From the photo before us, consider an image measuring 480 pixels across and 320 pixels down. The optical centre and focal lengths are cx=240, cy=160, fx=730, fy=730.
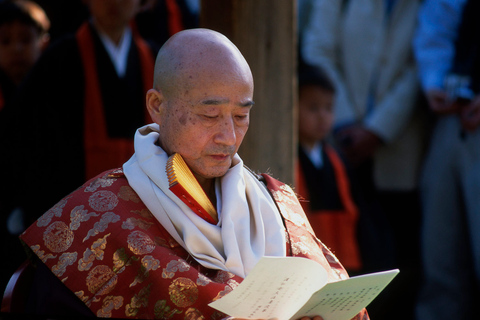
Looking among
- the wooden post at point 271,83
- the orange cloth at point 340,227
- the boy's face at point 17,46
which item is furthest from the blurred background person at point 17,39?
the orange cloth at point 340,227

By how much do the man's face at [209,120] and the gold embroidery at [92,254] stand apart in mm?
350

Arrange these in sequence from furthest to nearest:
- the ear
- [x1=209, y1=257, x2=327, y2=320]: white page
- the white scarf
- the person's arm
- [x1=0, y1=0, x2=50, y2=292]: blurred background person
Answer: the person's arm
[x1=0, y1=0, x2=50, y2=292]: blurred background person
the ear
the white scarf
[x1=209, y1=257, x2=327, y2=320]: white page

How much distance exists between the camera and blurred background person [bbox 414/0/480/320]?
161 inches

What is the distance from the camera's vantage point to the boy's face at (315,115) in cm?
427

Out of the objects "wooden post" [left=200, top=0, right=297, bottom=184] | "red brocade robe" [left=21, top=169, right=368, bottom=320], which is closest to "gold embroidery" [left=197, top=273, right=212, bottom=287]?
"red brocade robe" [left=21, top=169, right=368, bottom=320]

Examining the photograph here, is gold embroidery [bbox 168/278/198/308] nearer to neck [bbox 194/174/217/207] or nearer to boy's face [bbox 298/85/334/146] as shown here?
neck [bbox 194/174/217/207]

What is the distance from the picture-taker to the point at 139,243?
78.8 inches

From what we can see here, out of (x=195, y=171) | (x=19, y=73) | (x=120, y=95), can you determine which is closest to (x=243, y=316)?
(x=195, y=171)

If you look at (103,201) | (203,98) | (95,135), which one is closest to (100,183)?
(103,201)

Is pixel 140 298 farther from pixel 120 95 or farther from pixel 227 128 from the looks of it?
pixel 120 95

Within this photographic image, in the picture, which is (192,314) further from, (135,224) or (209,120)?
(209,120)

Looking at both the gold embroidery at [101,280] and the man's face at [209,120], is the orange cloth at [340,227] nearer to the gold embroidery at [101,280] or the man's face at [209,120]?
the man's face at [209,120]

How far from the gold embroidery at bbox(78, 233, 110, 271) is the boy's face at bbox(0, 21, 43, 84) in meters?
2.54

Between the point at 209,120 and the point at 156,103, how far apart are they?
19cm
